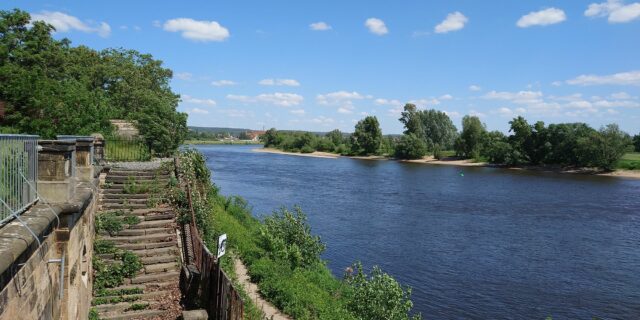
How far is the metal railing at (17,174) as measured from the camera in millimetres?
5828

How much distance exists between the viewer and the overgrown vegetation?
13.5 m

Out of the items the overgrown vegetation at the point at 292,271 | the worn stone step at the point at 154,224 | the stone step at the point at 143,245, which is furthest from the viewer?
the worn stone step at the point at 154,224

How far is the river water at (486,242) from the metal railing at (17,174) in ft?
48.9

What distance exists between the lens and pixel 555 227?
33562 mm

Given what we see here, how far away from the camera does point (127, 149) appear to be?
25.9 meters

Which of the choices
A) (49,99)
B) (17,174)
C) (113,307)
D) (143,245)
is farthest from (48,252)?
(49,99)

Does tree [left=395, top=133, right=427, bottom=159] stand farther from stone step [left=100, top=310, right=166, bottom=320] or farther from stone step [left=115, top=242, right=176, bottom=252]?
stone step [left=100, top=310, right=166, bottom=320]

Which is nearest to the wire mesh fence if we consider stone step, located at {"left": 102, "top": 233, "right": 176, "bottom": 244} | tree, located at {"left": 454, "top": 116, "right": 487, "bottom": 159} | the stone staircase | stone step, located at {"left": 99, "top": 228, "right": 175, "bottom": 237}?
the stone staircase

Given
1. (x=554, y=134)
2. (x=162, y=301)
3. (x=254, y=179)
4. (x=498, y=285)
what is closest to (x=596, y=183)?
(x=554, y=134)

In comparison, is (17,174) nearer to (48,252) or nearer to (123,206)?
(48,252)

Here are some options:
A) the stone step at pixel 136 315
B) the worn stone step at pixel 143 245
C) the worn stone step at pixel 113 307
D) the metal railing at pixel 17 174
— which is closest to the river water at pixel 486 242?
the worn stone step at pixel 143 245

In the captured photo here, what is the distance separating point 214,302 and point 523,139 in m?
88.1

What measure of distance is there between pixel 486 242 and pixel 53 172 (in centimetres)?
2580

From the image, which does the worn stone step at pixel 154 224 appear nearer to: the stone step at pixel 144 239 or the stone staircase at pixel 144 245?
the stone staircase at pixel 144 245
